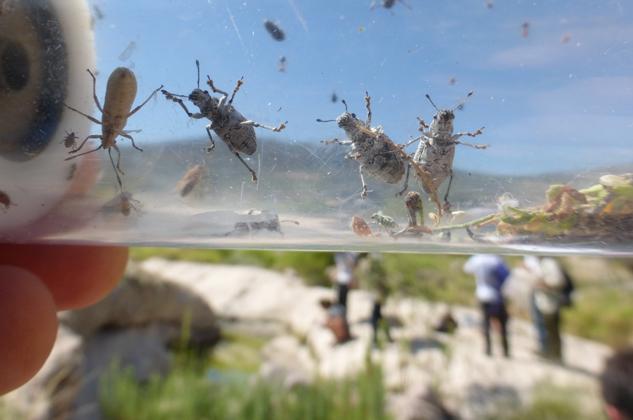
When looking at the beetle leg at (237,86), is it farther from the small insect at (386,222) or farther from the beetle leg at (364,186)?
the small insect at (386,222)

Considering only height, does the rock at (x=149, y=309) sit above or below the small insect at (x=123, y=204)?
below

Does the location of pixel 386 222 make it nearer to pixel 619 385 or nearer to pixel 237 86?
pixel 237 86

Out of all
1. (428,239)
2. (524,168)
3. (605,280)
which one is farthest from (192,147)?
(605,280)

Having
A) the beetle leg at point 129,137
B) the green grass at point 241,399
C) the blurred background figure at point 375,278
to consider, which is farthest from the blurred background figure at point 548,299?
the beetle leg at point 129,137

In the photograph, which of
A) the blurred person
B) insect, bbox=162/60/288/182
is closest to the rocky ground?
the blurred person

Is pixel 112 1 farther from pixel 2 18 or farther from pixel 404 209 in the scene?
pixel 404 209

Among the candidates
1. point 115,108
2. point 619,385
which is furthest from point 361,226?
point 619,385

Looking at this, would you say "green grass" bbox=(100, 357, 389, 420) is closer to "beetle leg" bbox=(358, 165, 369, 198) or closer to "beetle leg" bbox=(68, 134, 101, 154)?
"beetle leg" bbox=(358, 165, 369, 198)
